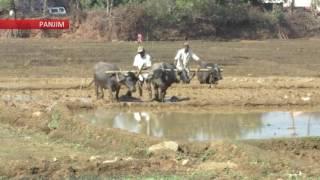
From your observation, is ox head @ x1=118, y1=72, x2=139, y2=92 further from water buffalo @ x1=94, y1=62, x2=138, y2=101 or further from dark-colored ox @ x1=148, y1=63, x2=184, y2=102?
dark-colored ox @ x1=148, y1=63, x2=184, y2=102

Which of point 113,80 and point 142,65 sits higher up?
point 142,65

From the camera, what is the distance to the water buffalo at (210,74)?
949 inches

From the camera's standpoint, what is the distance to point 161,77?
1997cm

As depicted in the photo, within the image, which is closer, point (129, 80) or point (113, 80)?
point (129, 80)

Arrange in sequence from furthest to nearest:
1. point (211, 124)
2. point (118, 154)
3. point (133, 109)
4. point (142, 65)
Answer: point (142, 65)
point (133, 109)
point (211, 124)
point (118, 154)

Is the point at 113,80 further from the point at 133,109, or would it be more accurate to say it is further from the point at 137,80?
the point at 133,109

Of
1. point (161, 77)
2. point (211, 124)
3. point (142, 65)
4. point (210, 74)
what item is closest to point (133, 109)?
point (161, 77)

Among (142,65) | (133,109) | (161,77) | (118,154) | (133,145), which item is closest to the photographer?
(118,154)

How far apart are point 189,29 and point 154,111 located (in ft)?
121

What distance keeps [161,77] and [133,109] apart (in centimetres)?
133

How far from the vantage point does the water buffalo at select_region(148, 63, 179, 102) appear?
19.9 metres

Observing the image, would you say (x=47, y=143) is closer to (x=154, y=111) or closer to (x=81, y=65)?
(x=154, y=111)

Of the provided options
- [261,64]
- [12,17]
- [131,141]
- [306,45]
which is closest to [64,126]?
[131,141]

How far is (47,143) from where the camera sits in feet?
47.9
